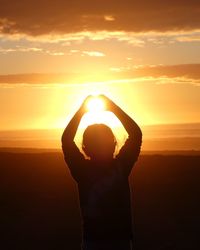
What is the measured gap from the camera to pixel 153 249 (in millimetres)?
11812

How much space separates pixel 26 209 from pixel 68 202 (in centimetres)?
117

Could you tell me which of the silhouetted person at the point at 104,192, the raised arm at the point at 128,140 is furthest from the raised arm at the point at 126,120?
the silhouetted person at the point at 104,192

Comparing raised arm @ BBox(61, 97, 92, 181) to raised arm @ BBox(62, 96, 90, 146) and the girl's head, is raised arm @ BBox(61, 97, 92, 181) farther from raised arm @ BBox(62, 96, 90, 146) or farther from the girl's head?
the girl's head

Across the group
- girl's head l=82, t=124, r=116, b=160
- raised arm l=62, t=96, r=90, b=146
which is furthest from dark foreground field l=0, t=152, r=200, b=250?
girl's head l=82, t=124, r=116, b=160

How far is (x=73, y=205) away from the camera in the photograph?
52.7ft

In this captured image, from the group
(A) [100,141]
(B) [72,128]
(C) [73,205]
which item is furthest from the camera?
(C) [73,205]

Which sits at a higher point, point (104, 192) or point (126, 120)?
point (126, 120)

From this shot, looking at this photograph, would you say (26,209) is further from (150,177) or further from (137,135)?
(137,135)

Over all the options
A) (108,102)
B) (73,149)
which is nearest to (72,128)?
(73,149)

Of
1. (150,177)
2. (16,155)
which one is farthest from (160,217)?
(16,155)

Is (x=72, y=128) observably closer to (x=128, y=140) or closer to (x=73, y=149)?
(x=73, y=149)

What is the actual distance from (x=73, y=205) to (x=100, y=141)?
1212cm

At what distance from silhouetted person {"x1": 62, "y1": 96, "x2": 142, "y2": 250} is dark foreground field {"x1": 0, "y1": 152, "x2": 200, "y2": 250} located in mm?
8018

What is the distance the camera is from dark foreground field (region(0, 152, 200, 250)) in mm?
12789
